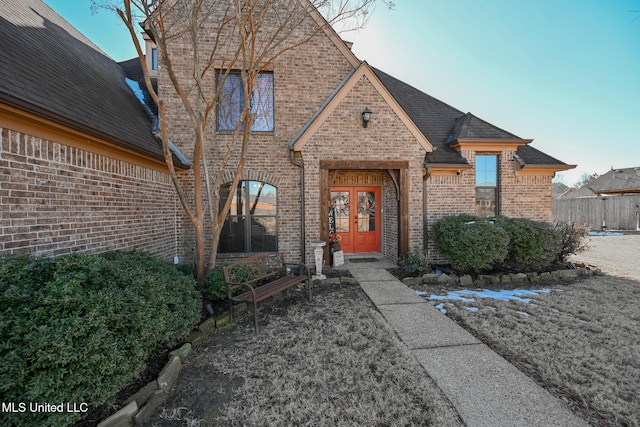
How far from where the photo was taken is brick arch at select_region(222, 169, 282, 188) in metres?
7.23

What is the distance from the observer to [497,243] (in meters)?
6.35

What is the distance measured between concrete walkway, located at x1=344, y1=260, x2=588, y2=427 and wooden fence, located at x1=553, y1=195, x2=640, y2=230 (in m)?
17.9

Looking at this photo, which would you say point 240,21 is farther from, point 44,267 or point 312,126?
point 44,267

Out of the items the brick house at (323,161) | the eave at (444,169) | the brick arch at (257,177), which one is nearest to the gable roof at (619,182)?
the brick house at (323,161)

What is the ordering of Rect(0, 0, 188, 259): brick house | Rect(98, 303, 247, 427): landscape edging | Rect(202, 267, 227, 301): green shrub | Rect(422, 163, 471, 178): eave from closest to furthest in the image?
Rect(98, 303, 247, 427): landscape edging
Rect(0, 0, 188, 259): brick house
Rect(202, 267, 227, 301): green shrub
Rect(422, 163, 471, 178): eave

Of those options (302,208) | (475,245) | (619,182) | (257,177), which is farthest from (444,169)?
(619,182)

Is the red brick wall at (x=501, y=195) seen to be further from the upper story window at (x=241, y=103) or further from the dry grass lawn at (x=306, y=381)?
the upper story window at (x=241, y=103)

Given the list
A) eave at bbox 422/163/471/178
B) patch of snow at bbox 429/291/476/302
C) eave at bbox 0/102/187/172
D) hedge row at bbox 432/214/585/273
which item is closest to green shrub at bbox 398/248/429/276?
hedge row at bbox 432/214/585/273

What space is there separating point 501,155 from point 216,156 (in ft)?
28.2

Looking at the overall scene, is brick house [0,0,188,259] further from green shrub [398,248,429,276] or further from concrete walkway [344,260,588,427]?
green shrub [398,248,429,276]

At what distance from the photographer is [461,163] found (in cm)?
789

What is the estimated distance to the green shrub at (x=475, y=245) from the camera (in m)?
6.32

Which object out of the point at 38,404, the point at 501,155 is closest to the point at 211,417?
the point at 38,404

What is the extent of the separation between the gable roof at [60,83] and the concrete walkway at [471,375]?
18.1 feet
